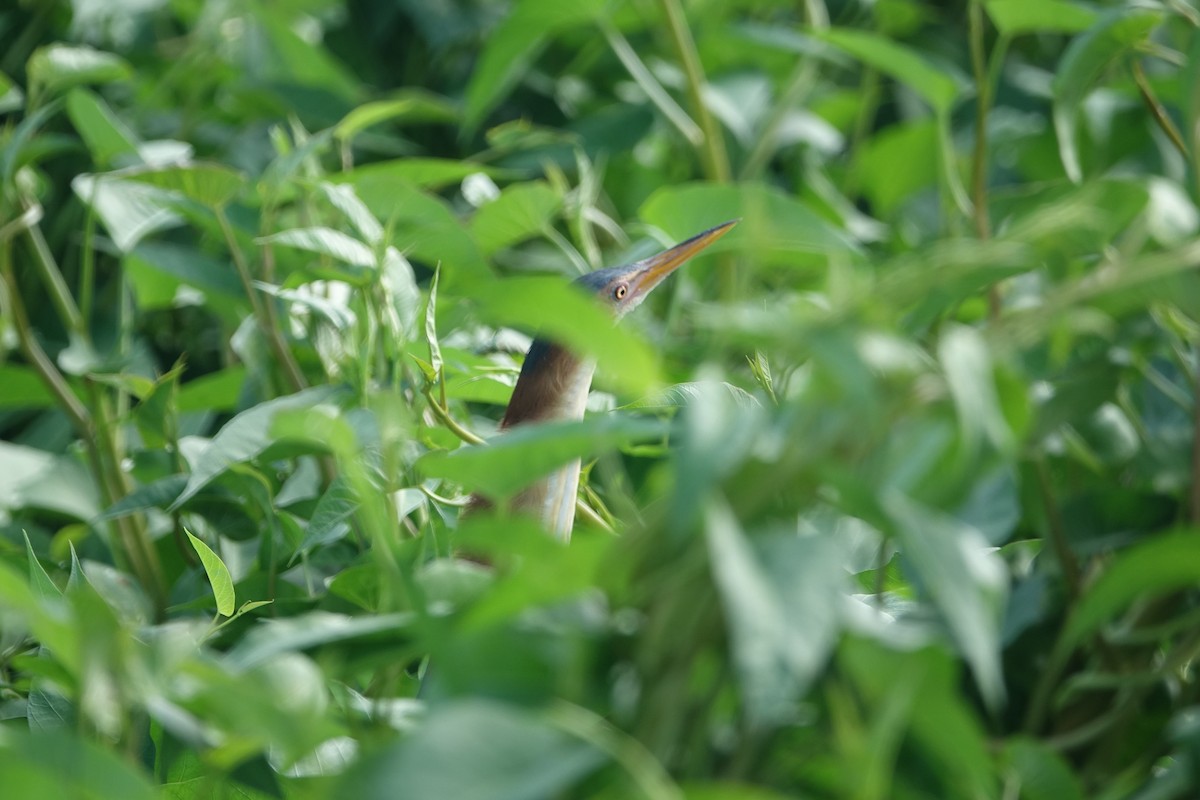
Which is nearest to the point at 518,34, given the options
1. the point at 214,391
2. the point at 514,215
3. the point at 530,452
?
the point at 514,215

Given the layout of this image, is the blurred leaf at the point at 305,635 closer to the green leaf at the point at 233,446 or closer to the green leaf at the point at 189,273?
the green leaf at the point at 233,446

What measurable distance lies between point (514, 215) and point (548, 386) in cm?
16

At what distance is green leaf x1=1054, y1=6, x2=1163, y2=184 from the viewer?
0.62m

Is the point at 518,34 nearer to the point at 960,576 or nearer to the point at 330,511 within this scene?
the point at 330,511

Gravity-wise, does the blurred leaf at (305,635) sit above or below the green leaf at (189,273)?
above

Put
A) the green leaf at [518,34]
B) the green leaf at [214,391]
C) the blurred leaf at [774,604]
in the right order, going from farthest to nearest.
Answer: the green leaf at [518,34]
the green leaf at [214,391]
the blurred leaf at [774,604]

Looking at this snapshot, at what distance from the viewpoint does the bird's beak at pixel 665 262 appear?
2.68ft

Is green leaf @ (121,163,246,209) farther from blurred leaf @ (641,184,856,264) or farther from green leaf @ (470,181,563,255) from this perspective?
blurred leaf @ (641,184,856,264)

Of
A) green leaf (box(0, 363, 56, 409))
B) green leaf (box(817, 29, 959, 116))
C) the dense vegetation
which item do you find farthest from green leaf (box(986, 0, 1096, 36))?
green leaf (box(0, 363, 56, 409))

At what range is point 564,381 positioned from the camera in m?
0.73

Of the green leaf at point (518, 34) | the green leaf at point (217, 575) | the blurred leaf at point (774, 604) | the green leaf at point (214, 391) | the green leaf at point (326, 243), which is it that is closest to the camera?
the blurred leaf at point (774, 604)

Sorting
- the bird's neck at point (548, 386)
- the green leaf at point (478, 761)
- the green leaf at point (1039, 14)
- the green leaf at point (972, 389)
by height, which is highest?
the green leaf at point (972, 389)

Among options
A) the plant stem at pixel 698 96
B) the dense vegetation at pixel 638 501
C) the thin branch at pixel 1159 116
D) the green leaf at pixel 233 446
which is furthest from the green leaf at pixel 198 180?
the thin branch at pixel 1159 116

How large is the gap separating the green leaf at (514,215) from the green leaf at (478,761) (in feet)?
1.70
